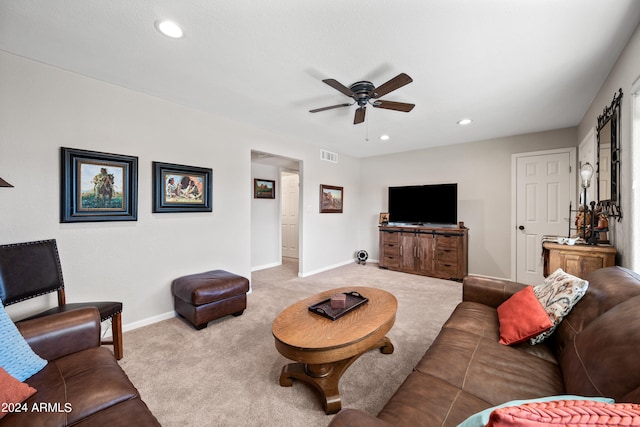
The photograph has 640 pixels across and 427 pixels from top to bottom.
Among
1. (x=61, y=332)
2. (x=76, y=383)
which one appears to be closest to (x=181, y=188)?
(x=61, y=332)

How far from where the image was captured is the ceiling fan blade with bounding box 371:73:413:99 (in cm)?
201

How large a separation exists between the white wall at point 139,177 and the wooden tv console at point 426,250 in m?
2.86

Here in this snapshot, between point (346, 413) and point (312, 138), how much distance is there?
13.7 feet

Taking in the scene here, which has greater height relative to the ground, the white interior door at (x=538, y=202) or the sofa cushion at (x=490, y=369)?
the white interior door at (x=538, y=202)

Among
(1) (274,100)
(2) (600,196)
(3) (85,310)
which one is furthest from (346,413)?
(2) (600,196)

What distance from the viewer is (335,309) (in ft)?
6.61

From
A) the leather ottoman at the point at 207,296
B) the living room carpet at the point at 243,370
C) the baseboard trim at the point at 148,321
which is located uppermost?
the leather ottoman at the point at 207,296

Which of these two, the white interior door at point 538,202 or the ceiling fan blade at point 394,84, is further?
the white interior door at point 538,202

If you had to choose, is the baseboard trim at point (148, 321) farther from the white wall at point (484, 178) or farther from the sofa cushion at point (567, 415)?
the white wall at point (484, 178)

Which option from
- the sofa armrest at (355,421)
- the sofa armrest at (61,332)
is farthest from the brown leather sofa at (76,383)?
the sofa armrest at (355,421)

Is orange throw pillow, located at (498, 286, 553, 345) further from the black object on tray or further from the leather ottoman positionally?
the leather ottoman

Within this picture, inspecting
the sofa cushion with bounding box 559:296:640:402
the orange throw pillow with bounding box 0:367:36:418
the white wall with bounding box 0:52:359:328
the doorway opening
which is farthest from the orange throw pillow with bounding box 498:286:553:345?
the doorway opening

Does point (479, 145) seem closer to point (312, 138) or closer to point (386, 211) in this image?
point (386, 211)

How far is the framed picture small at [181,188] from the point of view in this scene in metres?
2.91
